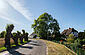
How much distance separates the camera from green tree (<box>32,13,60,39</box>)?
166 ft

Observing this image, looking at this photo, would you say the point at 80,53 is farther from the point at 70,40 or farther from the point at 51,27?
the point at 51,27

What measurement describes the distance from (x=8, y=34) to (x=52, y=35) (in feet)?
128

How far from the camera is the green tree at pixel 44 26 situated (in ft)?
166

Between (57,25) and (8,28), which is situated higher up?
(57,25)

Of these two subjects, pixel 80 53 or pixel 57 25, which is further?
pixel 57 25

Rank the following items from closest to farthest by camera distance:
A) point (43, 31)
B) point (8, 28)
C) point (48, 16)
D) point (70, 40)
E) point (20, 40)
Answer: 1. point (8, 28)
2. point (20, 40)
3. point (70, 40)
4. point (43, 31)
5. point (48, 16)

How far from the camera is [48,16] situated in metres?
54.0

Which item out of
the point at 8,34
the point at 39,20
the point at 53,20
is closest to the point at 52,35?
the point at 53,20

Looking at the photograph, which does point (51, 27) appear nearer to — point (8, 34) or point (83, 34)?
point (83, 34)

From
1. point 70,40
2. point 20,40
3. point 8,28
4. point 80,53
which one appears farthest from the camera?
point 70,40

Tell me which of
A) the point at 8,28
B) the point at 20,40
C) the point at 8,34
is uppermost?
the point at 8,28

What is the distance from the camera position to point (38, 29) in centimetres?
5128

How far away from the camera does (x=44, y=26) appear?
1992 inches

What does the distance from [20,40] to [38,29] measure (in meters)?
23.6
